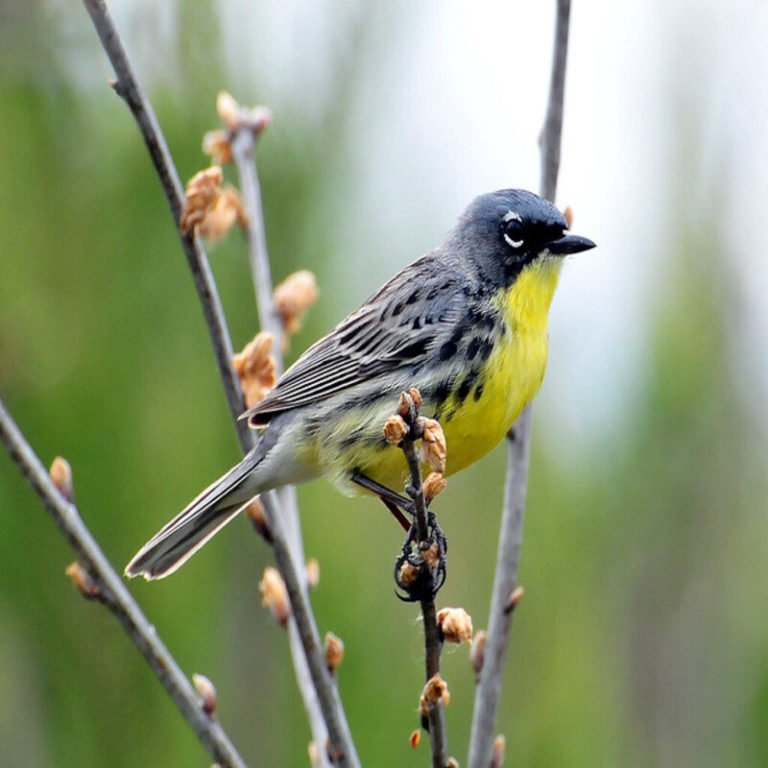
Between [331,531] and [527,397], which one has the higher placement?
[527,397]

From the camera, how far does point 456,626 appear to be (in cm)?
227

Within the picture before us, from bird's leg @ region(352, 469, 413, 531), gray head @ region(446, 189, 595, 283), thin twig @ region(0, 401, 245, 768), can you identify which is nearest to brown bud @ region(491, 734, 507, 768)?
thin twig @ region(0, 401, 245, 768)

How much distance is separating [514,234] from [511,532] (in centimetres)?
137

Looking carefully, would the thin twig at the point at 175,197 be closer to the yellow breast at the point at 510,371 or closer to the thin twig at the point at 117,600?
the thin twig at the point at 117,600

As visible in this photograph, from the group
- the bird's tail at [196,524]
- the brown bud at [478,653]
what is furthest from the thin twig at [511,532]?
the bird's tail at [196,524]

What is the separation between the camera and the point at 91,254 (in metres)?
3.42

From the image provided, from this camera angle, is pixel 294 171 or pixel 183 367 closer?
pixel 183 367

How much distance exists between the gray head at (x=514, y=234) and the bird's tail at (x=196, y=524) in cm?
95

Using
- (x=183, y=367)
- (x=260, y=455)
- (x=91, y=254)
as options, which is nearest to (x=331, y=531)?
(x=260, y=455)

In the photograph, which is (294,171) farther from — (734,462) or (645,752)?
(645,752)

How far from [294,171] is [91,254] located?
66 cm

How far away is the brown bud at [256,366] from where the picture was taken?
2820mm

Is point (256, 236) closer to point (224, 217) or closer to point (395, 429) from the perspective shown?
point (224, 217)

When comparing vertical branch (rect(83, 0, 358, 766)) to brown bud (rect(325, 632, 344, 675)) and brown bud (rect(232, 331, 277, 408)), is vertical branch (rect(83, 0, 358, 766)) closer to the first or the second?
brown bud (rect(325, 632, 344, 675))
